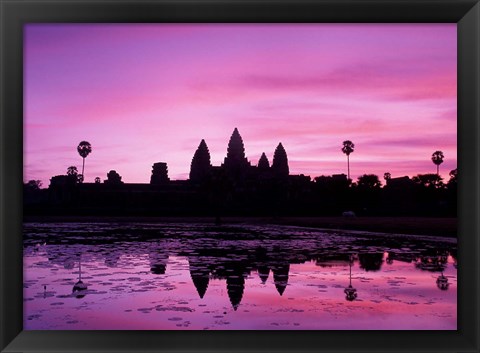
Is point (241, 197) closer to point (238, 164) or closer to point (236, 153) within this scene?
point (238, 164)

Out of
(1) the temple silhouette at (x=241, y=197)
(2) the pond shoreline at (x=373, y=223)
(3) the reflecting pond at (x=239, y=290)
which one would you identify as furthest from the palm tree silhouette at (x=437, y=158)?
(3) the reflecting pond at (x=239, y=290)

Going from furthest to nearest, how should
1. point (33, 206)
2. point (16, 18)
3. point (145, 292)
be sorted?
point (33, 206) → point (145, 292) → point (16, 18)

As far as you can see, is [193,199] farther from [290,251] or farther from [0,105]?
[0,105]

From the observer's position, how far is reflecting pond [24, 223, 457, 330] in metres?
7.26

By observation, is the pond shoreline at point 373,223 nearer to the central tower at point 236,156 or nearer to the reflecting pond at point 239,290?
the reflecting pond at point 239,290

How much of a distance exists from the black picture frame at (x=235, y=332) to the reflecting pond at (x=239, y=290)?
0.68 metres

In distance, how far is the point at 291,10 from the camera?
5.38m

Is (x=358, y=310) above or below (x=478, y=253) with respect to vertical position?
below

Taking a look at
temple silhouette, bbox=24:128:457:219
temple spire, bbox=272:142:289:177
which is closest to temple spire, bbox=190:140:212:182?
temple spire, bbox=272:142:289:177

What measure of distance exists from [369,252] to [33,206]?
45.1 meters

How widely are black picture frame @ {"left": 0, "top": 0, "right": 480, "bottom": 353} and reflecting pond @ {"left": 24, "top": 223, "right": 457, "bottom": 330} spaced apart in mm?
683

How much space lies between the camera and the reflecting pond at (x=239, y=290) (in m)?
7.26

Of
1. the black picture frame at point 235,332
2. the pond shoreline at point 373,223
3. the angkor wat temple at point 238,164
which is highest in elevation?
the angkor wat temple at point 238,164

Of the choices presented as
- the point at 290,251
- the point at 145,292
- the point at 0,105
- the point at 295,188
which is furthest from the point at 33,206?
the point at 0,105
